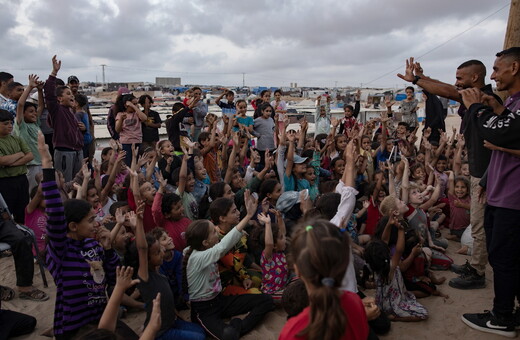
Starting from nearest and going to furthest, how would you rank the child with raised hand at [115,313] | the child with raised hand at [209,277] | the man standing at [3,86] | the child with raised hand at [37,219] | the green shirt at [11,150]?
the child with raised hand at [115,313], the child with raised hand at [209,277], the child with raised hand at [37,219], the green shirt at [11,150], the man standing at [3,86]

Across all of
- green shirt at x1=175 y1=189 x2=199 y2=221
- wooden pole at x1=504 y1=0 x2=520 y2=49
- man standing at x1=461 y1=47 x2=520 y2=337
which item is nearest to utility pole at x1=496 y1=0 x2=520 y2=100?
wooden pole at x1=504 y1=0 x2=520 y2=49

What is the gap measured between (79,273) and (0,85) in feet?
13.3

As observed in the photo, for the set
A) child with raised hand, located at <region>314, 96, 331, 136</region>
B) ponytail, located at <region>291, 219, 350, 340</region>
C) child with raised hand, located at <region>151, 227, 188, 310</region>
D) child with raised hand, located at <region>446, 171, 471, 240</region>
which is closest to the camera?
Result: ponytail, located at <region>291, 219, 350, 340</region>

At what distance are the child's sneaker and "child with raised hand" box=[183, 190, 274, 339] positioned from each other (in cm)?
171

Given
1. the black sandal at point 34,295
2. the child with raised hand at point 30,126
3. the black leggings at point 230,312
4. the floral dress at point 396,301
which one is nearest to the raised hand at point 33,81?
the child with raised hand at point 30,126

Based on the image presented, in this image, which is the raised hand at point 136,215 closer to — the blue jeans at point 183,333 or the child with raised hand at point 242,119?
the blue jeans at point 183,333

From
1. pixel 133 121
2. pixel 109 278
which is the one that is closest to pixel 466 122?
pixel 109 278

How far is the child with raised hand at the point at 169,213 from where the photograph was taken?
402 cm

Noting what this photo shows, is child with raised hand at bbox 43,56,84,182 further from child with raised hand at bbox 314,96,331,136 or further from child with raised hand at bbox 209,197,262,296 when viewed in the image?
child with raised hand at bbox 314,96,331,136

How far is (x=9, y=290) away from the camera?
3812 millimetres

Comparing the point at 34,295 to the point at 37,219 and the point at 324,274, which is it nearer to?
the point at 37,219

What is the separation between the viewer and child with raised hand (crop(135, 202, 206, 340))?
2.87 meters

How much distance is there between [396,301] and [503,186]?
1331 millimetres

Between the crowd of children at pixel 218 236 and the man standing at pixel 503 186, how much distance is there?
2.32ft
